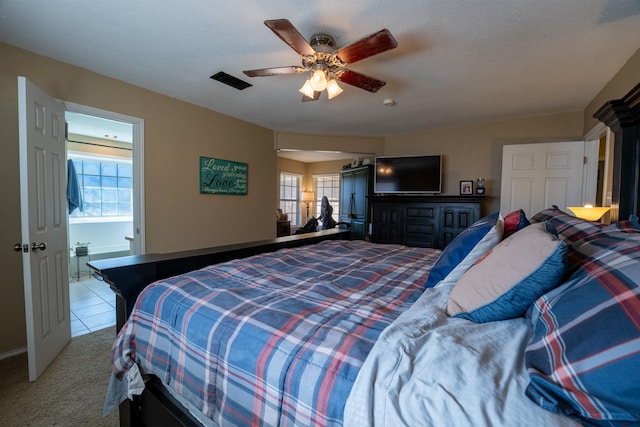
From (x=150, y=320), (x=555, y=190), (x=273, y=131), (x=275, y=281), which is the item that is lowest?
(x=150, y=320)

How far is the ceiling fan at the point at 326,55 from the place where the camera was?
1608 mm

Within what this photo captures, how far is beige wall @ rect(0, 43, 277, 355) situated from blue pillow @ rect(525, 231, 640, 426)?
3.24 meters

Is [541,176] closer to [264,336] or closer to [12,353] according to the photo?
[264,336]

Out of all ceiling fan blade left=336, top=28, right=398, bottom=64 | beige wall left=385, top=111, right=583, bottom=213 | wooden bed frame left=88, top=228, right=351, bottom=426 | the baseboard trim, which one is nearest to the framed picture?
beige wall left=385, top=111, right=583, bottom=213

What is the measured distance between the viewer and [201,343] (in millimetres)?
941

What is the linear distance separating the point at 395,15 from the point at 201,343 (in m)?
2.03

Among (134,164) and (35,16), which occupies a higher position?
(35,16)

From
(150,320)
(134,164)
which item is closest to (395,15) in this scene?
(150,320)

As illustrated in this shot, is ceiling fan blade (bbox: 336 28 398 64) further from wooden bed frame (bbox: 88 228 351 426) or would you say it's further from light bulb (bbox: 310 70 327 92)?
wooden bed frame (bbox: 88 228 351 426)

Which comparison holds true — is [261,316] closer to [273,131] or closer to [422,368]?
[422,368]

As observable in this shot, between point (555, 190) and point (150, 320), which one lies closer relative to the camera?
point (150, 320)

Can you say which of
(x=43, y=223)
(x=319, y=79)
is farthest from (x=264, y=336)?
(x=43, y=223)

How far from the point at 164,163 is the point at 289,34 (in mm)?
2214

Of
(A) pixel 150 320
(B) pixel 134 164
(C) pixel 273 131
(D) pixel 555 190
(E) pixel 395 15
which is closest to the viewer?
(A) pixel 150 320
